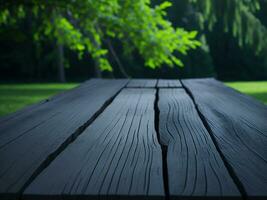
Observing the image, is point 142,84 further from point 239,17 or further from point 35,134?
point 239,17

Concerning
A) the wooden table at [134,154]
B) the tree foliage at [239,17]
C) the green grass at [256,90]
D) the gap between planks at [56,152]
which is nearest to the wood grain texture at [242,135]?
the wooden table at [134,154]

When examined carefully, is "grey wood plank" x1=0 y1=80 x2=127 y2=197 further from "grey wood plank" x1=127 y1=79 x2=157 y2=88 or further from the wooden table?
"grey wood plank" x1=127 y1=79 x2=157 y2=88

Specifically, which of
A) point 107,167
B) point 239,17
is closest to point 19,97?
point 239,17

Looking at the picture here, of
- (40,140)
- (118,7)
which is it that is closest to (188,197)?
(40,140)

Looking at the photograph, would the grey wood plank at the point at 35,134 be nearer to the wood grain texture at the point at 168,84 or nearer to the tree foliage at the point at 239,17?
the wood grain texture at the point at 168,84

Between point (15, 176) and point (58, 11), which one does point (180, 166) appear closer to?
point (15, 176)

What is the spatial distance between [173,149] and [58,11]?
390 inches

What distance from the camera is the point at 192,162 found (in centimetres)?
154

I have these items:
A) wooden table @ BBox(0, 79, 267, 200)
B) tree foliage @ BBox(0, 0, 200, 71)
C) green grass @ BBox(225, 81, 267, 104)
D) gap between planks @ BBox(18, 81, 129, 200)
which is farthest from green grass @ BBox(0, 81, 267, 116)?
gap between planks @ BBox(18, 81, 129, 200)

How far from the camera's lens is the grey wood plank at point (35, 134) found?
1409 mm

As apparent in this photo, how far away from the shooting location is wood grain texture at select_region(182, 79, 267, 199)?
53.6 inches

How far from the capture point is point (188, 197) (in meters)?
1.19

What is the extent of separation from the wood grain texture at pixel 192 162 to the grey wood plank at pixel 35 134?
1.32ft

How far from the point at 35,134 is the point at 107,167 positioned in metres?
0.72
